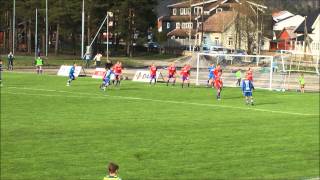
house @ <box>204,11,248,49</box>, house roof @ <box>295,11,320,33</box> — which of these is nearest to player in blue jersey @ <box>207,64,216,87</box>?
house @ <box>204,11,248,49</box>

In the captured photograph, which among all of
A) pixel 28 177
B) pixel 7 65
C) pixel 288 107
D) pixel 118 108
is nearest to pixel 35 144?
pixel 28 177

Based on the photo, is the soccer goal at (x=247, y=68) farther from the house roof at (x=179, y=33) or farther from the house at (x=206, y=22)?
the house roof at (x=179, y=33)

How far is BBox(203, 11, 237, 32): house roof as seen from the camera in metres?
119

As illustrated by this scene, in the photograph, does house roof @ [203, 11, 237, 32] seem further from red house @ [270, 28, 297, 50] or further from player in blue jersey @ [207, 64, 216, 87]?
player in blue jersey @ [207, 64, 216, 87]

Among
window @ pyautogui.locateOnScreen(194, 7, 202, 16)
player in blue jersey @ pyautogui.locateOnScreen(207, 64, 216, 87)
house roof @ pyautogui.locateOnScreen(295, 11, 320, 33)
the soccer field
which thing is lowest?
the soccer field

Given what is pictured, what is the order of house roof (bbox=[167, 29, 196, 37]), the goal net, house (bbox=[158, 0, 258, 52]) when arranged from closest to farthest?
the goal net < house (bbox=[158, 0, 258, 52]) < house roof (bbox=[167, 29, 196, 37])

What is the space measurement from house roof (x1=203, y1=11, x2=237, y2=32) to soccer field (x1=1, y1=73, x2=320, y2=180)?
3149 inches

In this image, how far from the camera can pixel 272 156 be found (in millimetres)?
21938

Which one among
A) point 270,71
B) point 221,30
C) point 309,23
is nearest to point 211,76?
point 270,71

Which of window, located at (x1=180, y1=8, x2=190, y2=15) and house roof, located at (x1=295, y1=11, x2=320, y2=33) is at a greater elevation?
window, located at (x1=180, y1=8, x2=190, y2=15)

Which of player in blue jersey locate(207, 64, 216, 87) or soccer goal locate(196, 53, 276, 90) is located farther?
soccer goal locate(196, 53, 276, 90)

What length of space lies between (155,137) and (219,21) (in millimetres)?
99818

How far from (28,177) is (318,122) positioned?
55.5ft

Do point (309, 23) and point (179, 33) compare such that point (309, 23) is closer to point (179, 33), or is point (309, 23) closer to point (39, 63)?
point (179, 33)
